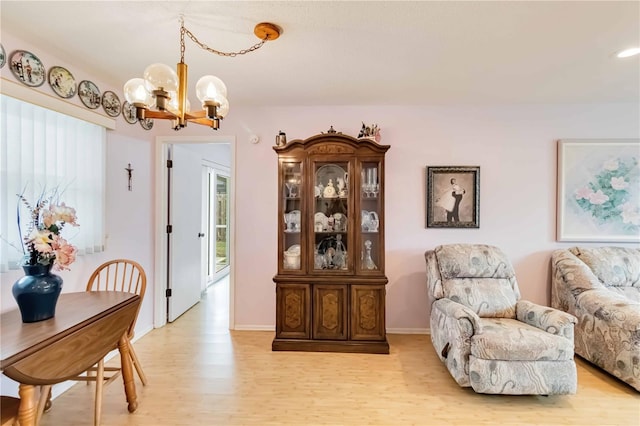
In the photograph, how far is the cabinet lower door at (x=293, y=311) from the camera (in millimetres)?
2844

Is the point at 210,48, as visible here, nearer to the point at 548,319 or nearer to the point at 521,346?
the point at 521,346

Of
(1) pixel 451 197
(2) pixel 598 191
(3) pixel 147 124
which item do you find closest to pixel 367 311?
(1) pixel 451 197

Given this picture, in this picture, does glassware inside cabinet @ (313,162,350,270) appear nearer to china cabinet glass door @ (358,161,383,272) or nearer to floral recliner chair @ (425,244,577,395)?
china cabinet glass door @ (358,161,383,272)

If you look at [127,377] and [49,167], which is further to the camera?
[49,167]

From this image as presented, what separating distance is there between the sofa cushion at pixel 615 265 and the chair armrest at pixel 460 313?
1.49 metres

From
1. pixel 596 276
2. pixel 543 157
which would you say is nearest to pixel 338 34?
pixel 543 157

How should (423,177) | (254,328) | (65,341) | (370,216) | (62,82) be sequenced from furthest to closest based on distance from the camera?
(254,328)
(423,177)
(370,216)
(62,82)
(65,341)

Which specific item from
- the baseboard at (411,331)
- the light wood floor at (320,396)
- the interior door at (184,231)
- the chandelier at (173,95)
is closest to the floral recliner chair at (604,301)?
the light wood floor at (320,396)

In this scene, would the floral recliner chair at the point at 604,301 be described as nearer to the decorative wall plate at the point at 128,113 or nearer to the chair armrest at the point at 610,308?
the chair armrest at the point at 610,308

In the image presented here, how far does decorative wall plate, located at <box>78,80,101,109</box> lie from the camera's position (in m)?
2.42

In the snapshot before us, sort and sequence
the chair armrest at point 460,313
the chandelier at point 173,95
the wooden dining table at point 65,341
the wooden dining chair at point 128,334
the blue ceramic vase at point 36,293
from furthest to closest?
the chair armrest at point 460,313
the wooden dining chair at point 128,334
the blue ceramic vase at point 36,293
the chandelier at point 173,95
the wooden dining table at point 65,341

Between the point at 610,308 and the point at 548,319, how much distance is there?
600mm

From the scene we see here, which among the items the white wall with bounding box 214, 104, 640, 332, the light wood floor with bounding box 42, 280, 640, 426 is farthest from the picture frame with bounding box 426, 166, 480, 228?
the light wood floor with bounding box 42, 280, 640, 426

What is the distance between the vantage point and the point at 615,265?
9.14 feet
